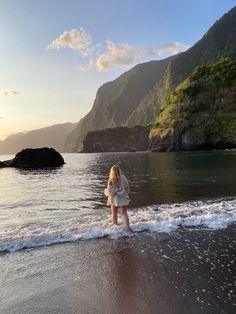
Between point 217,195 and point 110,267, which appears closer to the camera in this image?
point 110,267

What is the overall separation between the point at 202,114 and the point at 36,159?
313 ft

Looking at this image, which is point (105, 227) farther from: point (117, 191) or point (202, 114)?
point (202, 114)

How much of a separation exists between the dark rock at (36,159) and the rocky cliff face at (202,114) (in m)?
73.1

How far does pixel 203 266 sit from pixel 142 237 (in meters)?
3.44

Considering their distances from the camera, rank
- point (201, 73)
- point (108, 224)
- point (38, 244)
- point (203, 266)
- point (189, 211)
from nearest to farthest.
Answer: point (203, 266), point (38, 244), point (108, 224), point (189, 211), point (201, 73)

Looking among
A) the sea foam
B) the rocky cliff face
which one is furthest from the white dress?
the rocky cliff face

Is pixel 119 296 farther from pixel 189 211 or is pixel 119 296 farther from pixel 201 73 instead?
pixel 201 73

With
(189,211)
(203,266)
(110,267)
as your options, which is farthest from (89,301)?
(189,211)

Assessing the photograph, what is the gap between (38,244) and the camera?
12039 millimetres

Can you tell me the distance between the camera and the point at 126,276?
349 inches

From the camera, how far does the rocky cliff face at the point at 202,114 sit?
142 m

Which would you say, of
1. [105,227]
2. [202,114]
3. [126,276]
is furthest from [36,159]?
[202,114]

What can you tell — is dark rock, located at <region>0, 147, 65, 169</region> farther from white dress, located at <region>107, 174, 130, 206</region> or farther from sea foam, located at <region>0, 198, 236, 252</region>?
white dress, located at <region>107, 174, 130, 206</region>

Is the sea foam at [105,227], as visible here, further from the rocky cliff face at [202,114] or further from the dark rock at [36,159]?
the rocky cliff face at [202,114]
